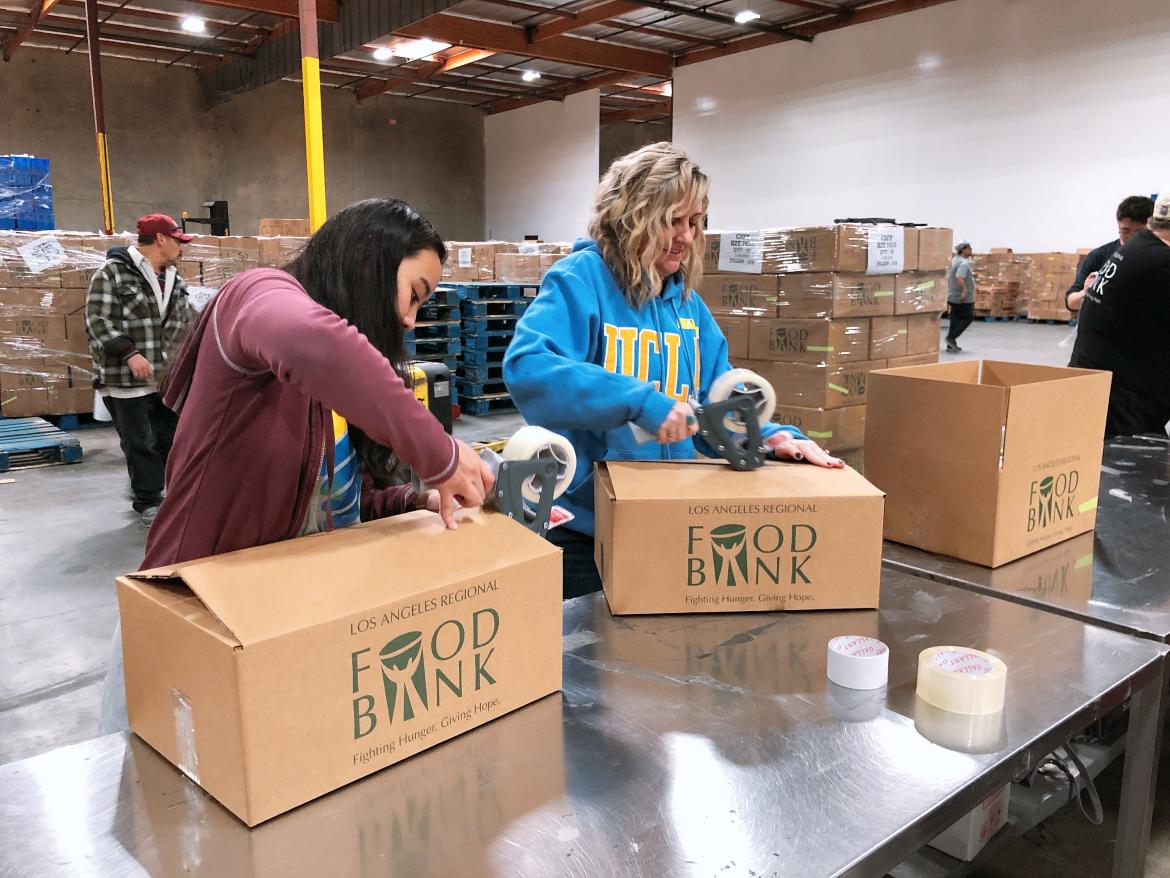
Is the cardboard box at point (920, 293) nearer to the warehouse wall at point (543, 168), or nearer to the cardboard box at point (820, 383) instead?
the cardboard box at point (820, 383)

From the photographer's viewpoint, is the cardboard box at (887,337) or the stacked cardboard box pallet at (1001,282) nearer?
the cardboard box at (887,337)

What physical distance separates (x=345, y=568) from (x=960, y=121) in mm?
10714

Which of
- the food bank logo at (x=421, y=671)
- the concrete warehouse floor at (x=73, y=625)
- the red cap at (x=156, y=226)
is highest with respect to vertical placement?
the red cap at (x=156, y=226)

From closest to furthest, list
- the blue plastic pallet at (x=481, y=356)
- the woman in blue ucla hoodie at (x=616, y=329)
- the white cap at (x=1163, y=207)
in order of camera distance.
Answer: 1. the woman in blue ucla hoodie at (x=616, y=329)
2. the white cap at (x=1163, y=207)
3. the blue plastic pallet at (x=481, y=356)

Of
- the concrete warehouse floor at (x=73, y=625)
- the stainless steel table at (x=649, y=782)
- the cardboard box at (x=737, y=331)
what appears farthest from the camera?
the cardboard box at (x=737, y=331)

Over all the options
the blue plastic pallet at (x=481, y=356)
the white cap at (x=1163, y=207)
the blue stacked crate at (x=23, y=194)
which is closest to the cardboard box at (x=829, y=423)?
the white cap at (x=1163, y=207)

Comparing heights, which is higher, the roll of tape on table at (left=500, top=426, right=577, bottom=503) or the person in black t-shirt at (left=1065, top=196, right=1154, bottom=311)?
the person in black t-shirt at (left=1065, top=196, right=1154, bottom=311)

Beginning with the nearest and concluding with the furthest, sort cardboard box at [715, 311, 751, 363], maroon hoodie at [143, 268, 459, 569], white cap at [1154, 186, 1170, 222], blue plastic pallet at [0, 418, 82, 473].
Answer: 1. maroon hoodie at [143, 268, 459, 569]
2. white cap at [1154, 186, 1170, 222]
3. cardboard box at [715, 311, 751, 363]
4. blue plastic pallet at [0, 418, 82, 473]

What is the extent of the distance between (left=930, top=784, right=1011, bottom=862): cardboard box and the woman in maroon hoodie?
3.88ft

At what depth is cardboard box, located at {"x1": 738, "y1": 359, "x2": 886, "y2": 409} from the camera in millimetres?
4180

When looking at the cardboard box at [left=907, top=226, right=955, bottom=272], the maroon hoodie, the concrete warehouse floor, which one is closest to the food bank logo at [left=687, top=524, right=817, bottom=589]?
the maroon hoodie

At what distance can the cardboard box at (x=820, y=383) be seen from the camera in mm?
4180

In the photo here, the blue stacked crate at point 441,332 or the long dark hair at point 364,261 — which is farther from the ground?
the long dark hair at point 364,261

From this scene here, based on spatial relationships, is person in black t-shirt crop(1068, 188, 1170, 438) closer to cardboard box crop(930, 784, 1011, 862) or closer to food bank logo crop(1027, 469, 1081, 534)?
food bank logo crop(1027, 469, 1081, 534)
